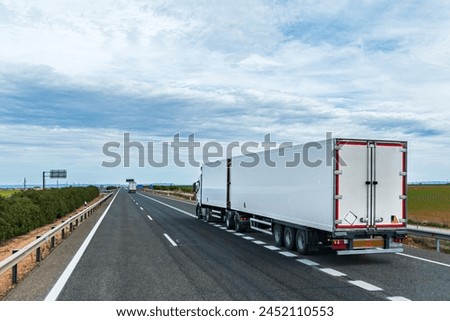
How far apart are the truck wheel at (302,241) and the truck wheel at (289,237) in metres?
0.22

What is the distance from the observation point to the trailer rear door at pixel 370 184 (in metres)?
11.3

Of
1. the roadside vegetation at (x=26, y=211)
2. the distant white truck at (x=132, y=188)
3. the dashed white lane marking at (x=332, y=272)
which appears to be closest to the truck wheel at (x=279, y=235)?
the dashed white lane marking at (x=332, y=272)

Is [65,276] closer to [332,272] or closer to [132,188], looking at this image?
[332,272]

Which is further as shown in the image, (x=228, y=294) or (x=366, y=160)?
(x=366, y=160)

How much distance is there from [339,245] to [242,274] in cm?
292

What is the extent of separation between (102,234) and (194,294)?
37.2ft

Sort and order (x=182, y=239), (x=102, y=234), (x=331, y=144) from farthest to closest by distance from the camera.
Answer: (x=102, y=234) → (x=182, y=239) → (x=331, y=144)

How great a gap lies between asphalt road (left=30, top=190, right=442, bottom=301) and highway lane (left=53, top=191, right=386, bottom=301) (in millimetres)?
16

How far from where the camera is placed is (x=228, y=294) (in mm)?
7949

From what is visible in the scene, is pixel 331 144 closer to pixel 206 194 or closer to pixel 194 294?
pixel 194 294

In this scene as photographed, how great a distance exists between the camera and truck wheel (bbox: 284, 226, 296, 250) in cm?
1360

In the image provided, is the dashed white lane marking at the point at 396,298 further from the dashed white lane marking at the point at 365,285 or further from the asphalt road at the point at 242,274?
the dashed white lane marking at the point at 365,285

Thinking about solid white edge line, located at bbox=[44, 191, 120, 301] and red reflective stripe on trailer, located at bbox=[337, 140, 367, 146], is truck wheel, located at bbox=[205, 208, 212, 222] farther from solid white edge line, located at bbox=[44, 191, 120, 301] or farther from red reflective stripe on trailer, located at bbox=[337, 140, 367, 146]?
red reflective stripe on trailer, located at bbox=[337, 140, 367, 146]
